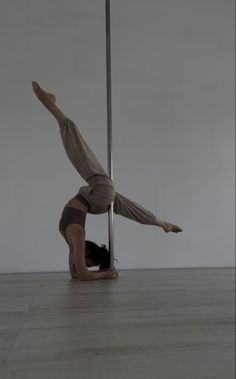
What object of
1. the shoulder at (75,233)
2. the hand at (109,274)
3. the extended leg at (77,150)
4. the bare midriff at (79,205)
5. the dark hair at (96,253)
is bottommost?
the hand at (109,274)

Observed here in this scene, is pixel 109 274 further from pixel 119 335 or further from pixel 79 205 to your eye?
pixel 119 335

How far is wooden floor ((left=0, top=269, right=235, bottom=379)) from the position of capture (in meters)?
0.58

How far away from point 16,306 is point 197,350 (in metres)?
0.62

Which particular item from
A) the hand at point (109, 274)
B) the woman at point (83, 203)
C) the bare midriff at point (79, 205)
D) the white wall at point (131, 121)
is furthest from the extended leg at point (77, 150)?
the white wall at point (131, 121)

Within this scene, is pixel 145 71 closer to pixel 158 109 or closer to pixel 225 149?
pixel 158 109

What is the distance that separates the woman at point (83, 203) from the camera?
1.56m

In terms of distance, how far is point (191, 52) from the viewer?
2.56 m

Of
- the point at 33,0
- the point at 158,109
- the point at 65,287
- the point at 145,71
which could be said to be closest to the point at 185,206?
the point at 158,109

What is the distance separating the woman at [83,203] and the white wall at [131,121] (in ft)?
2.14

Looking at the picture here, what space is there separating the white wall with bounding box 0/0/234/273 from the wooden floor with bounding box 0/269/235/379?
1.06 metres

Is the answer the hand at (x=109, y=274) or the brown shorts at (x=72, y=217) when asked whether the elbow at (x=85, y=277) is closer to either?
the hand at (x=109, y=274)

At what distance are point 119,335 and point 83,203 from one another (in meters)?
0.92

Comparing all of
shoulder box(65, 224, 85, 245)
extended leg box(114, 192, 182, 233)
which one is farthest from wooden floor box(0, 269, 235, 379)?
extended leg box(114, 192, 182, 233)

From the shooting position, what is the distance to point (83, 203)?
1635 mm
